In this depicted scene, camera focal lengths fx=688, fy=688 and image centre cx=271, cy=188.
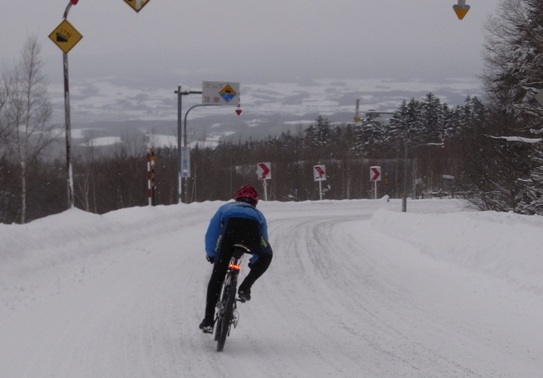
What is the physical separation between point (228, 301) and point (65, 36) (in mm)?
9546

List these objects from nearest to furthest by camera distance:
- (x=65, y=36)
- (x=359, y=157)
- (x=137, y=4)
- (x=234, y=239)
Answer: (x=234, y=239) → (x=137, y=4) → (x=65, y=36) → (x=359, y=157)

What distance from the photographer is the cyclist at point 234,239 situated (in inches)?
285

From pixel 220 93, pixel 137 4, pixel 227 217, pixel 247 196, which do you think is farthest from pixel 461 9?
pixel 220 93

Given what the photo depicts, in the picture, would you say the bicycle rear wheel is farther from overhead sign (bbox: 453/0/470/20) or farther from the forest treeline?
the forest treeline

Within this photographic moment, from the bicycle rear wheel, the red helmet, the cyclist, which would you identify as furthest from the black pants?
the red helmet

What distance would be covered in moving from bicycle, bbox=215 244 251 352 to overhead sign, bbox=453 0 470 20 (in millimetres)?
5486

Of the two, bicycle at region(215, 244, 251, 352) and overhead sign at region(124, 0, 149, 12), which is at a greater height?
overhead sign at region(124, 0, 149, 12)

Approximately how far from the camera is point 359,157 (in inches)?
4011

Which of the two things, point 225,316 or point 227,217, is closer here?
point 225,316

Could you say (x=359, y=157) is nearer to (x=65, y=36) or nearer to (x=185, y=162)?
(x=185, y=162)


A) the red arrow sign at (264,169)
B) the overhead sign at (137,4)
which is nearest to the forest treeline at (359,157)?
the red arrow sign at (264,169)

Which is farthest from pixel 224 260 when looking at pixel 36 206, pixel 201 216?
pixel 36 206

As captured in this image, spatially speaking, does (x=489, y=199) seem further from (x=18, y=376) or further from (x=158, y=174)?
(x=158, y=174)

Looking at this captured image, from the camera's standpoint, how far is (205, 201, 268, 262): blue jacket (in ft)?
23.9
